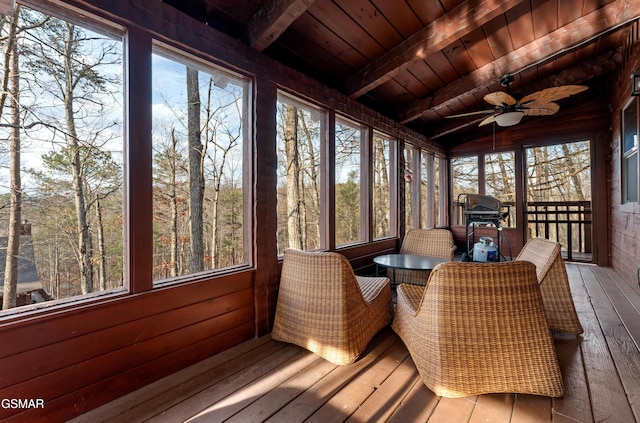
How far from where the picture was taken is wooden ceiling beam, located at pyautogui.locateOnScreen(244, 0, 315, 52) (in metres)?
2.04

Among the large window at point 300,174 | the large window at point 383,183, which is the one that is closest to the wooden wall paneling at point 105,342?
the large window at point 300,174

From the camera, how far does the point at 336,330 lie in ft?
6.66

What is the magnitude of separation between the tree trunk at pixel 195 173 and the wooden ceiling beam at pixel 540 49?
126 inches

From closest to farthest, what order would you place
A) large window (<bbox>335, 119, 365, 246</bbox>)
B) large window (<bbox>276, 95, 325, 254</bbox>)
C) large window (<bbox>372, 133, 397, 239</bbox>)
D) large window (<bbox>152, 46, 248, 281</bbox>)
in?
large window (<bbox>152, 46, 248, 281</bbox>) < large window (<bbox>276, 95, 325, 254</bbox>) < large window (<bbox>335, 119, 365, 246</bbox>) < large window (<bbox>372, 133, 397, 239</bbox>)

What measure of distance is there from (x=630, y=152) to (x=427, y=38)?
3.23 metres

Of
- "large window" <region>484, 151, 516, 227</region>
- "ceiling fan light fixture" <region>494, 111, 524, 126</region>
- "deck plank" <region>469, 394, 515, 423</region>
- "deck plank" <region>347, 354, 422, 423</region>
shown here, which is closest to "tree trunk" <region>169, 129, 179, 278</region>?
"deck plank" <region>347, 354, 422, 423</region>

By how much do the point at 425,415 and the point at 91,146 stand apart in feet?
8.14

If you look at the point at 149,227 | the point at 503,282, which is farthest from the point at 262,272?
the point at 503,282

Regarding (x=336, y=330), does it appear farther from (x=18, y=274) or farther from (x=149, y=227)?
(x=18, y=274)

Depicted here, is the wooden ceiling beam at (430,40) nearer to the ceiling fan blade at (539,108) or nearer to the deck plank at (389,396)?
the ceiling fan blade at (539,108)

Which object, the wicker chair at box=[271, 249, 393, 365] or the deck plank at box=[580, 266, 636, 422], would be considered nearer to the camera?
the deck plank at box=[580, 266, 636, 422]

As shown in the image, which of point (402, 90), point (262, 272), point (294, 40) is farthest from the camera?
point (402, 90)

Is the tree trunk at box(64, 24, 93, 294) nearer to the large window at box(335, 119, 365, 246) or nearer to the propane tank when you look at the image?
the large window at box(335, 119, 365, 246)

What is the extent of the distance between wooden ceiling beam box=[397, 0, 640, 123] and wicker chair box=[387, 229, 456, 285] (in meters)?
1.88
